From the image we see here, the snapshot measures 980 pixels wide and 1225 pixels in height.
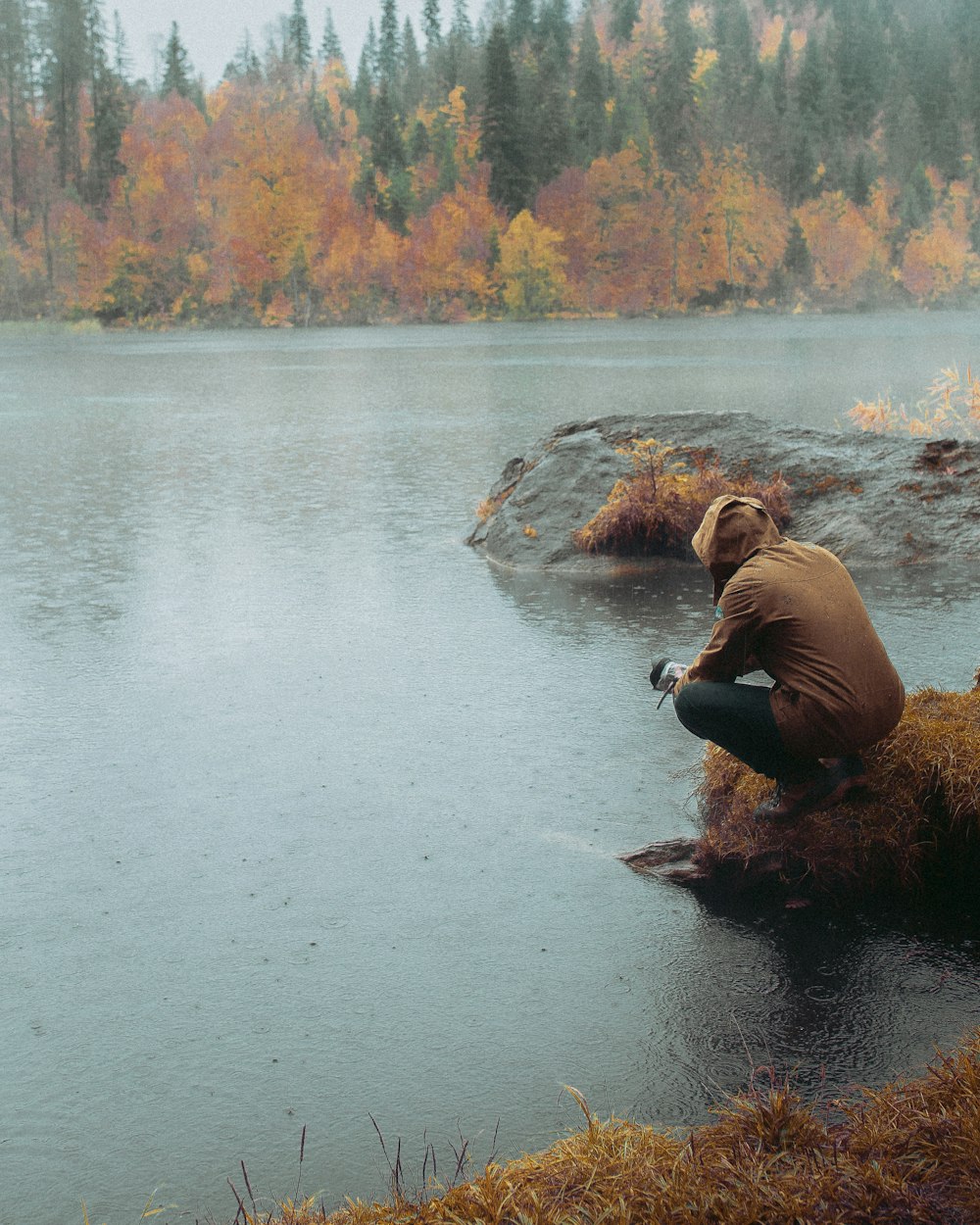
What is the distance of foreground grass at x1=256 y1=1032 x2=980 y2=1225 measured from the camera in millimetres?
2602

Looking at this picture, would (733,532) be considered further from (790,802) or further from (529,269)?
(529,269)

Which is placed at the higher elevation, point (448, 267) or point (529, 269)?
point (448, 267)

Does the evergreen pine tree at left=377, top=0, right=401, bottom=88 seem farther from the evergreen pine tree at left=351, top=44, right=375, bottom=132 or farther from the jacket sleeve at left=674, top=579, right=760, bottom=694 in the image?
the jacket sleeve at left=674, top=579, right=760, bottom=694

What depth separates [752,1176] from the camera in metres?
2.72

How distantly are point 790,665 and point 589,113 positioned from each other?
108m

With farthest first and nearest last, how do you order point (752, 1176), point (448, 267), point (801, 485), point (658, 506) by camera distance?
1. point (448, 267)
2. point (801, 485)
3. point (658, 506)
4. point (752, 1176)

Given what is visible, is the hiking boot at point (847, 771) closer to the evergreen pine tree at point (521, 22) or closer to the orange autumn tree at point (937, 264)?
the orange autumn tree at point (937, 264)

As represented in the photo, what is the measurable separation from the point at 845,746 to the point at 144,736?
12.3 ft

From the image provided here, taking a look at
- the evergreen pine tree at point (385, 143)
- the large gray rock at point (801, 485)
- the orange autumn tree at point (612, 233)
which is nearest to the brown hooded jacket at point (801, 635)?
the large gray rock at point (801, 485)

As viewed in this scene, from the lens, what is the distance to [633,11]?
440 ft

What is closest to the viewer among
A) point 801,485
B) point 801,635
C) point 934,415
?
point 801,635

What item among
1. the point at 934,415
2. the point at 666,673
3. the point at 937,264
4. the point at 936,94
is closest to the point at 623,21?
the point at 936,94

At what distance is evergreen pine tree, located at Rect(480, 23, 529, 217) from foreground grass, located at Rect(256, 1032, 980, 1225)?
310 ft

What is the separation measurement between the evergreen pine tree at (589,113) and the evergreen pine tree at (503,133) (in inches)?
365
